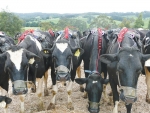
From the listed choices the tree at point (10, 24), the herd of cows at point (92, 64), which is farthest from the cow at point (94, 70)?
the tree at point (10, 24)

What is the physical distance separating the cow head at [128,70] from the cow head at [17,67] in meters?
2.12

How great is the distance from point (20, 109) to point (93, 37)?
128 inches

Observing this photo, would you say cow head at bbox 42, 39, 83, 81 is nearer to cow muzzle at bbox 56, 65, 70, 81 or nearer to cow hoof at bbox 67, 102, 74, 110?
cow muzzle at bbox 56, 65, 70, 81

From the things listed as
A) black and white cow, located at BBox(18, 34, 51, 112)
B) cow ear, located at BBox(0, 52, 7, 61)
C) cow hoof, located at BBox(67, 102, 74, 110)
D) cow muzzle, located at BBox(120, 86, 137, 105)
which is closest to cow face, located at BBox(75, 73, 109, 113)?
cow muzzle, located at BBox(120, 86, 137, 105)

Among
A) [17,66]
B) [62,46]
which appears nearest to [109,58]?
[62,46]

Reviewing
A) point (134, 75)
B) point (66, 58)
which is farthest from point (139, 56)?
point (66, 58)

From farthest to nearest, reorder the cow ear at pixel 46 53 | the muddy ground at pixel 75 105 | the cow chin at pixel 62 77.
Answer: the muddy ground at pixel 75 105 → the cow ear at pixel 46 53 → the cow chin at pixel 62 77

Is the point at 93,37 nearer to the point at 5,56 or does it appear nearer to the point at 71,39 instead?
the point at 71,39

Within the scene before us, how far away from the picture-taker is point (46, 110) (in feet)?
22.2

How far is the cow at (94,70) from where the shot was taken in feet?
18.4

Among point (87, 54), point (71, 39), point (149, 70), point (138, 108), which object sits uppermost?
point (71, 39)

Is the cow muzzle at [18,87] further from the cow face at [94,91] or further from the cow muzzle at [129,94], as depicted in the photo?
the cow muzzle at [129,94]

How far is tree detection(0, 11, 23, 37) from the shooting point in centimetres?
4759

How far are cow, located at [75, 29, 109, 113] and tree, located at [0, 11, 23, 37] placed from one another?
1626 inches
